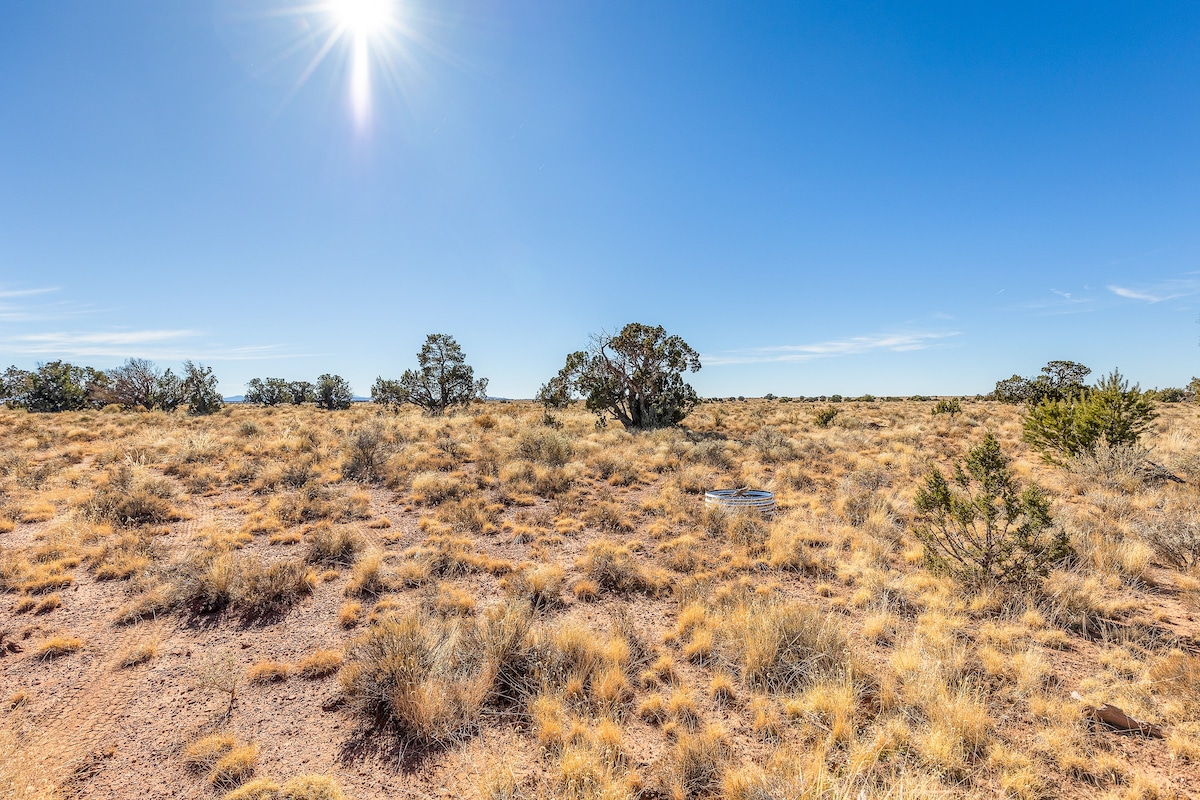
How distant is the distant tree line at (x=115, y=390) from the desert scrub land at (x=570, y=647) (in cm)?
2631

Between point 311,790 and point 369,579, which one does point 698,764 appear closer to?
point 311,790

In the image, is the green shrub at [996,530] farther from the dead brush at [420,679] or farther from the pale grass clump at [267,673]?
the pale grass clump at [267,673]

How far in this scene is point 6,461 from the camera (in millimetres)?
12164

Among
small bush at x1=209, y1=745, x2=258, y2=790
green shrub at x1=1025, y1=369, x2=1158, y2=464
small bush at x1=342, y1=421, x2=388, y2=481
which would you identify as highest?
green shrub at x1=1025, y1=369, x2=1158, y2=464

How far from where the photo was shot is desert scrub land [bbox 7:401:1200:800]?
11.4 ft

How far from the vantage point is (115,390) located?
3247cm

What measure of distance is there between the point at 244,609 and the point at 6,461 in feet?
43.3

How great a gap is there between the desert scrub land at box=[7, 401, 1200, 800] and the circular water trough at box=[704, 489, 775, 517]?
0.56 m

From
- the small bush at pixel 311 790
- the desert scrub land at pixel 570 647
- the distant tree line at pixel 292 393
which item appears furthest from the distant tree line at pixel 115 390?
the small bush at pixel 311 790

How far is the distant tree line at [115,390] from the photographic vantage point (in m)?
31.7

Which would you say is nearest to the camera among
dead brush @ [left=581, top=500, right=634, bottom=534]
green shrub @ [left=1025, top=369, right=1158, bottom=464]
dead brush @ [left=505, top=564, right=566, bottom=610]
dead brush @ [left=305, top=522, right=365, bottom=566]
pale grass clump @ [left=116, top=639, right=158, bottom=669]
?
pale grass clump @ [left=116, top=639, right=158, bottom=669]

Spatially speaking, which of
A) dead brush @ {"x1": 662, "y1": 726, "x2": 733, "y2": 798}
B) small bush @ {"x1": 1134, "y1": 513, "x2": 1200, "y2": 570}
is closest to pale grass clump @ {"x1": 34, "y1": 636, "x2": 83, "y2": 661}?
dead brush @ {"x1": 662, "y1": 726, "x2": 733, "y2": 798}

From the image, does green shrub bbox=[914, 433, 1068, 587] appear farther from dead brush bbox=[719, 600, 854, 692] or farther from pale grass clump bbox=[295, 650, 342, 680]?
pale grass clump bbox=[295, 650, 342, 680]

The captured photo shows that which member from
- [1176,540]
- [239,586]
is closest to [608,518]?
[239,586]
